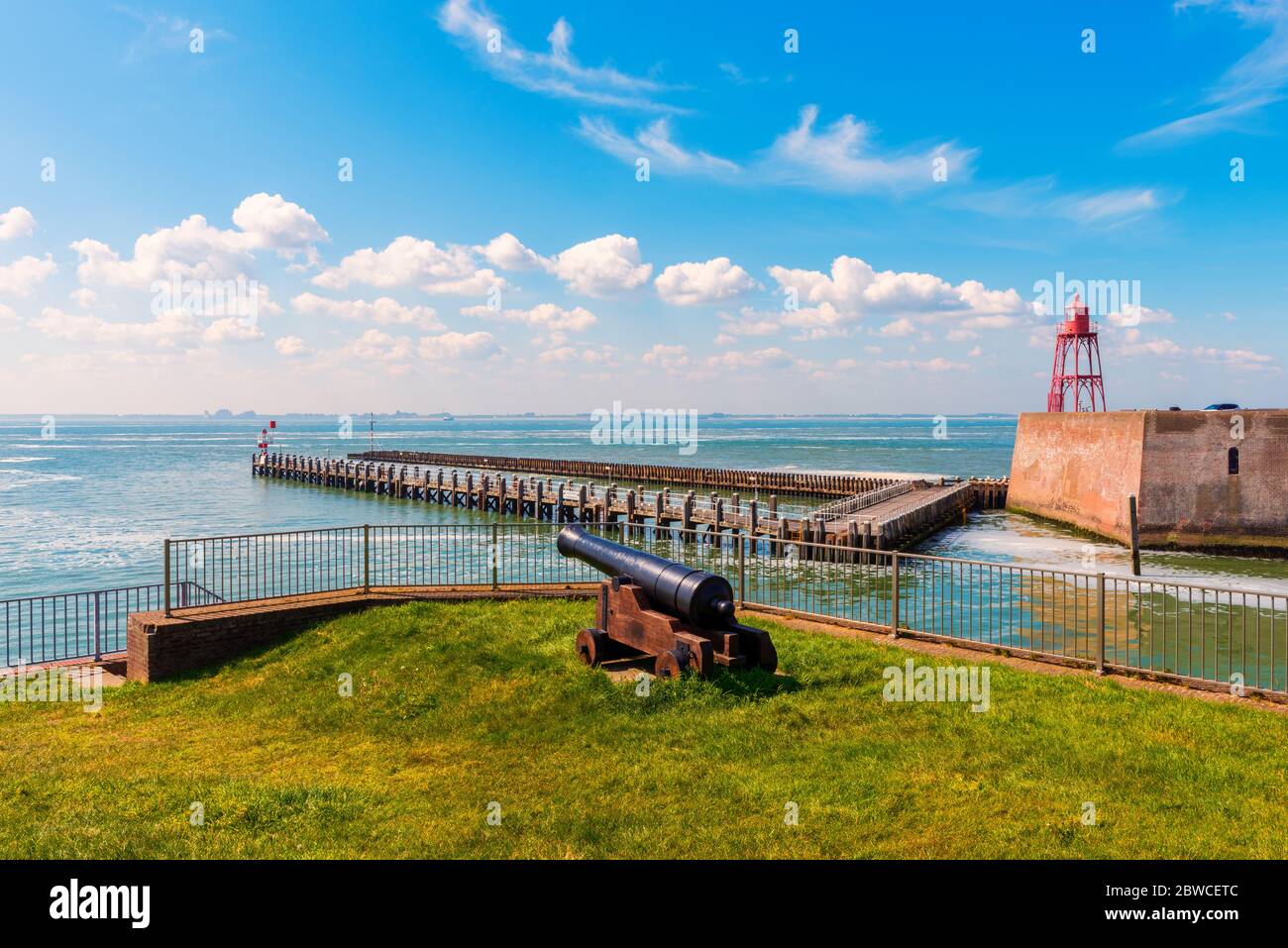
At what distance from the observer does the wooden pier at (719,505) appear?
97.7ft

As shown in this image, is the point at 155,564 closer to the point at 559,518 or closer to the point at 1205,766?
the point at 559,518

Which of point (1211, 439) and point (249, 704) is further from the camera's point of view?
point (1211, 439)

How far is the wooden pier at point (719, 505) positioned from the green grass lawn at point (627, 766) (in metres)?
11.1

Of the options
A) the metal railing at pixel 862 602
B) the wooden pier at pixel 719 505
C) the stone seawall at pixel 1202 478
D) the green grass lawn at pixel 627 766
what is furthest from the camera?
the stone seawall at pixel 1202 478

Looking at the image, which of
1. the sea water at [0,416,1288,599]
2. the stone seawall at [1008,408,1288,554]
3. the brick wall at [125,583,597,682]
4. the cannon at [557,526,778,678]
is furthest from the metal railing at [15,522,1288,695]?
the stone seawall at [1008,408,1288,554]

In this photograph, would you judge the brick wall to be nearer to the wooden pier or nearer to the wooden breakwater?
the wooden pier

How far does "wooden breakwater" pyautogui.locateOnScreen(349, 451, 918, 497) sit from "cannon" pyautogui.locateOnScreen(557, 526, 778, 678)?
38763mm

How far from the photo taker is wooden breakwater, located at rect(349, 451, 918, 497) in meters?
50.9

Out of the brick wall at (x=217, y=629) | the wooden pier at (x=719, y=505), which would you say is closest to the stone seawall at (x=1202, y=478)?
the wooden pier at (x=719, y=505)

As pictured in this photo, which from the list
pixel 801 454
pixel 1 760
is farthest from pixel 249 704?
pixel 801 454

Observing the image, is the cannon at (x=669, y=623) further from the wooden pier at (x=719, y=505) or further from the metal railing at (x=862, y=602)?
the wooden pier at (x=719, y=505)

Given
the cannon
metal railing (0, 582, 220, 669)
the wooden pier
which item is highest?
the cannon

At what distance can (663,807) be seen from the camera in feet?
19.1
